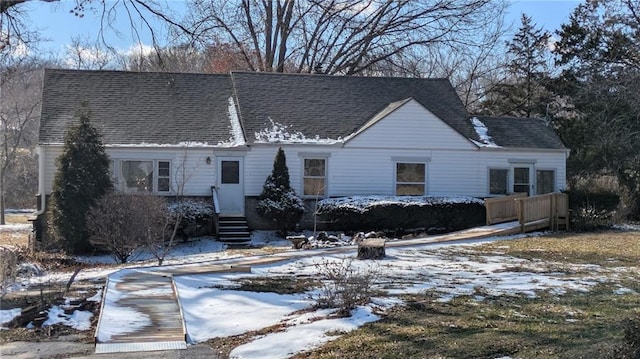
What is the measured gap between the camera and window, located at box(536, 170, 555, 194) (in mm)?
25906

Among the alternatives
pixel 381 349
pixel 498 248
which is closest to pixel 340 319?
pixel 381 349

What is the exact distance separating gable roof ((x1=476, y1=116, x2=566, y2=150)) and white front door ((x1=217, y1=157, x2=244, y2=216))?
1045 centimetres

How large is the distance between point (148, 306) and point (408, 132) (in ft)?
54.8

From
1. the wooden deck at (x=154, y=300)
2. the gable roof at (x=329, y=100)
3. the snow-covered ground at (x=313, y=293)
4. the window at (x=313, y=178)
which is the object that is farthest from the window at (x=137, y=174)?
the wooden deck at (x=154, y=300)

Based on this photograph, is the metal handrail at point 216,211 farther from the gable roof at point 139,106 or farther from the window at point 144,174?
the gable roof at point 139,106

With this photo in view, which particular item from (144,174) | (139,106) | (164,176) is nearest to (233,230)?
(164,176)

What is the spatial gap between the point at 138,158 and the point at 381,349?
18044mm

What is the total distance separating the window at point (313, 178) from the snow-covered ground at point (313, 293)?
7678 millimetres

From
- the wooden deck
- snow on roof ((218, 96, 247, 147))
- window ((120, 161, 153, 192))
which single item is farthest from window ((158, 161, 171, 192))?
the wooden deck

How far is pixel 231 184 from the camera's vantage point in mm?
23281

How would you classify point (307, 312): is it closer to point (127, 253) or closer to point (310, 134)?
point (127, 253)

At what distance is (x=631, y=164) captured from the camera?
87.4ft

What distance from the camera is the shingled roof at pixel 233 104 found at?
2366 centimetres

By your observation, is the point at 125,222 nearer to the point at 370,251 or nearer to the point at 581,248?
the point at 370,251
